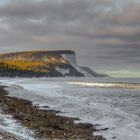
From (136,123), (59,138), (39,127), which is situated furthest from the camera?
(136,123)

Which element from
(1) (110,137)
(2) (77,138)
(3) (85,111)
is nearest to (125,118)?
(3) (85,111)

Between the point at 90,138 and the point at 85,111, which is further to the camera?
the point at 85,111

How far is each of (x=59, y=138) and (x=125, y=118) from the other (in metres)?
12.4

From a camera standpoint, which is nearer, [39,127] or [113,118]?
[39,127]

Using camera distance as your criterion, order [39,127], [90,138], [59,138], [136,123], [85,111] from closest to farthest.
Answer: [59,138] → [90,138] → [39,127] → [136,123] → [85,111]

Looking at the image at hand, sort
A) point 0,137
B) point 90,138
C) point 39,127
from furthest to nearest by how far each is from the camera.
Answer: point 39,127 < point 90,138 < point 0,137

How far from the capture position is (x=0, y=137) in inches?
636

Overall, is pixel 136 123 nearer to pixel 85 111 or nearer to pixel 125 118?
pixel 125 118

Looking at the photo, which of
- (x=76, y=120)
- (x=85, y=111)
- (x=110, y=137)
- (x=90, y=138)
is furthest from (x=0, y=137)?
(x=85, y=111)

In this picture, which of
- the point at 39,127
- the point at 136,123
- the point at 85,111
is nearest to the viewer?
the point at 39,127

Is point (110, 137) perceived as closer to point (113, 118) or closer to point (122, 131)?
point (122, 131)

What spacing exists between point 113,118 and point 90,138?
10328mm

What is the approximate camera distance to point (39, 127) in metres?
22.1

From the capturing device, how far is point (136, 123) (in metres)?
26.9
